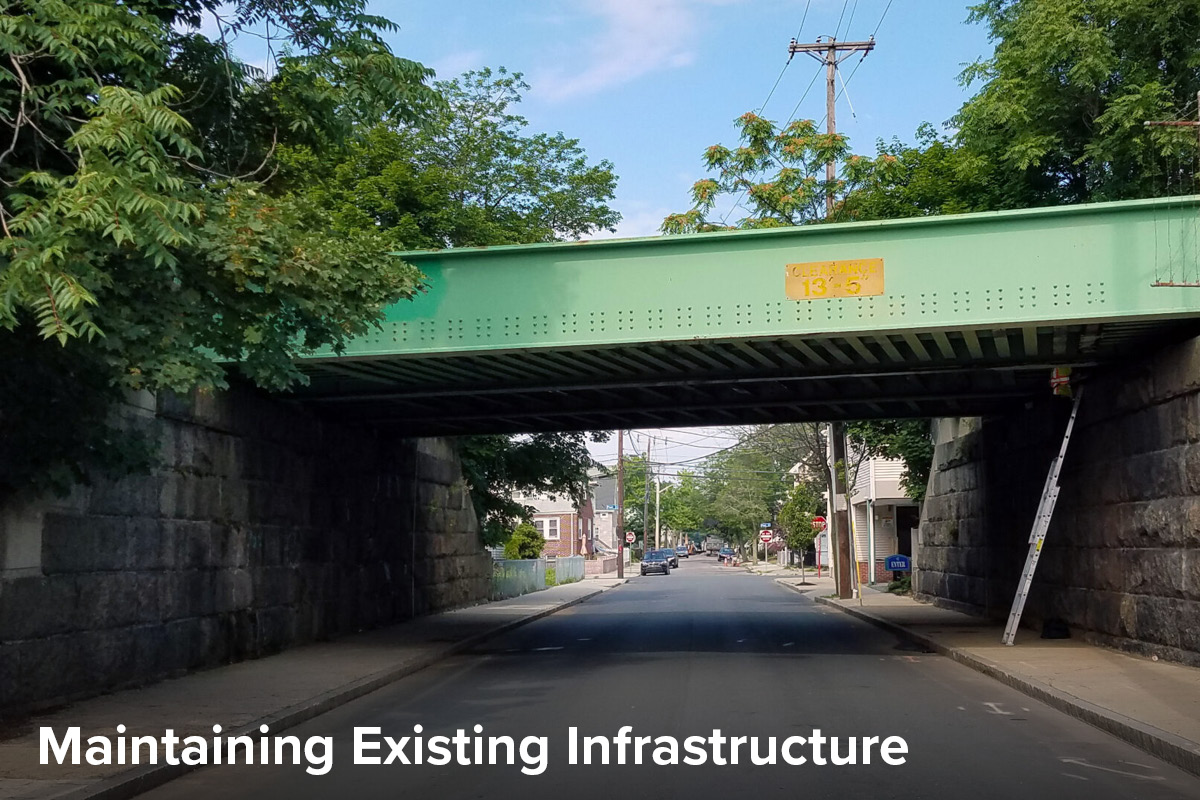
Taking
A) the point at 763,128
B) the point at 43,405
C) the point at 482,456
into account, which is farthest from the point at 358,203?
the point at 43,405

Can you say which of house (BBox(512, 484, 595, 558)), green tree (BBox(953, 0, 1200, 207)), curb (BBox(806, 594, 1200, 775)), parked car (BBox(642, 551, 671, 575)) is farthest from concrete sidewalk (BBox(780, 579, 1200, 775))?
house (BBox(512, 484, 595, 558))

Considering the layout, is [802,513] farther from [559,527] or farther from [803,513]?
[559,527]

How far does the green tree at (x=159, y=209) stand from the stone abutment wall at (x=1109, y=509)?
9.47 m

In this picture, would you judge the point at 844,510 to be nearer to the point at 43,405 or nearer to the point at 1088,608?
the point at 1088,608

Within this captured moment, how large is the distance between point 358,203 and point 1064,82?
1539cm

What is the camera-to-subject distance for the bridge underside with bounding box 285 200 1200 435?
13875 millimetres

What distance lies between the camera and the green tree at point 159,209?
25.1 feet

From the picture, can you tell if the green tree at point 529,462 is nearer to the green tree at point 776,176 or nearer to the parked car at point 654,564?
the green tree at point 776,176

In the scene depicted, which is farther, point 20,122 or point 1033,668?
point 1033,668

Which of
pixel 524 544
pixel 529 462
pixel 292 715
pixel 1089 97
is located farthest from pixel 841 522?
pixel 292 715

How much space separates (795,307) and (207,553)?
842 centimetres

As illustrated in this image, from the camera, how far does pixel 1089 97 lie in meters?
23.0

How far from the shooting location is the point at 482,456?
1273 inches

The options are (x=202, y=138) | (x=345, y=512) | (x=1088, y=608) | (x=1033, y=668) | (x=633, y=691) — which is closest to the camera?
(x=202, y=138)
